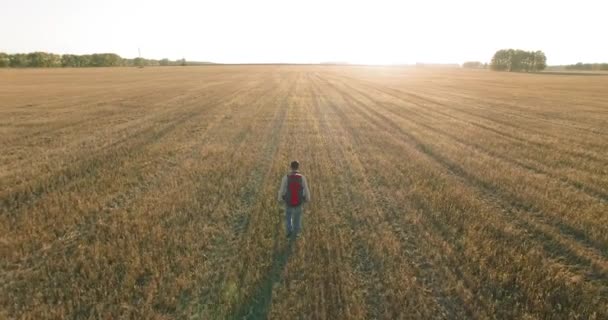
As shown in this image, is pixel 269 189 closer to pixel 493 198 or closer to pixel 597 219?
pixel 493 198

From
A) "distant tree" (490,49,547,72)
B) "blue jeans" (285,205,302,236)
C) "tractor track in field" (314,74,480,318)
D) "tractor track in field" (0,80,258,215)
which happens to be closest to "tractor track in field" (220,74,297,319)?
"blue jeans" (285,205,302,236)

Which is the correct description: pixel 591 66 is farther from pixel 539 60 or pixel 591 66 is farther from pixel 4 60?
pixel 4 60

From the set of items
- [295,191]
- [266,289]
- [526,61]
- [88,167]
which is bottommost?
[266,289]

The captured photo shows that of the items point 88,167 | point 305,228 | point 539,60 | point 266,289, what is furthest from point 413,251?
point 539,60

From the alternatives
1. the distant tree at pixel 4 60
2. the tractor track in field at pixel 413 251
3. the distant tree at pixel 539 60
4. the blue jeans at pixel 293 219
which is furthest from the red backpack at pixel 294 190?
the distant tree at pixel 539 60

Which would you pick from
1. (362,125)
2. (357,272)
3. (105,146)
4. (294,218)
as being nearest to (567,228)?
(357,272)

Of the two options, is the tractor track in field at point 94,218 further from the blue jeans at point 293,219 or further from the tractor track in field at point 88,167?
the blue jeans at point 293,219
